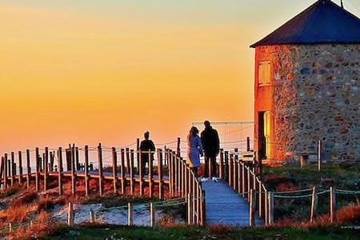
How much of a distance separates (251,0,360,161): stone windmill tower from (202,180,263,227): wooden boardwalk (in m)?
11.3

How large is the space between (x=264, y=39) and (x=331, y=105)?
4428 mm

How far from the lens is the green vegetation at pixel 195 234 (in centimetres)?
2514

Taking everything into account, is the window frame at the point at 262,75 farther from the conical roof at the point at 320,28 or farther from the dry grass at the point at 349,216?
the dry grass at the point at 349,216

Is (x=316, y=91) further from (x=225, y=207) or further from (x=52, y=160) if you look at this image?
(x=225, y=207)

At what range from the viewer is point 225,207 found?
34188 mm

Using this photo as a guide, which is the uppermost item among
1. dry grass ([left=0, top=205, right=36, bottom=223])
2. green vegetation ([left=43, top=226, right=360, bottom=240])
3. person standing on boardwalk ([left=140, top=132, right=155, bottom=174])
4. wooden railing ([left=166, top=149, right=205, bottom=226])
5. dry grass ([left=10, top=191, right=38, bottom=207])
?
person standing on boardwalk ([left=140, top=132, right=155, bottom=174])

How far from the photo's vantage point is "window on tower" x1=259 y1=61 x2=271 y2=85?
50719 mm

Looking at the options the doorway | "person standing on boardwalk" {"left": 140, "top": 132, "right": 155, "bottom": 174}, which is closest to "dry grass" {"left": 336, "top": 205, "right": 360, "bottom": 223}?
"person standing on boardwalk" {"left": 140, "top": 132, "right": 155, "bottom": 174}

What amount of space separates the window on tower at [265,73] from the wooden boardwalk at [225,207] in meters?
13.0

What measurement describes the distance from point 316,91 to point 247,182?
13.6m

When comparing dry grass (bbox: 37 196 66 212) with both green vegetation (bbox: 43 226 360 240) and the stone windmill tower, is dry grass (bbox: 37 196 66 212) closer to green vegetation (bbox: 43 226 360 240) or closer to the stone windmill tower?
the stone windmill tower

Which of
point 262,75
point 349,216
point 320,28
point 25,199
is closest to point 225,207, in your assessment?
point 349,216

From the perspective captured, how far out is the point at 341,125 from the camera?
48844mm

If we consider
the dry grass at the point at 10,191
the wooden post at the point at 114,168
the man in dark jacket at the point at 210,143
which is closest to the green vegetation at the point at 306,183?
the man in dark jacket at the point at 210,143
